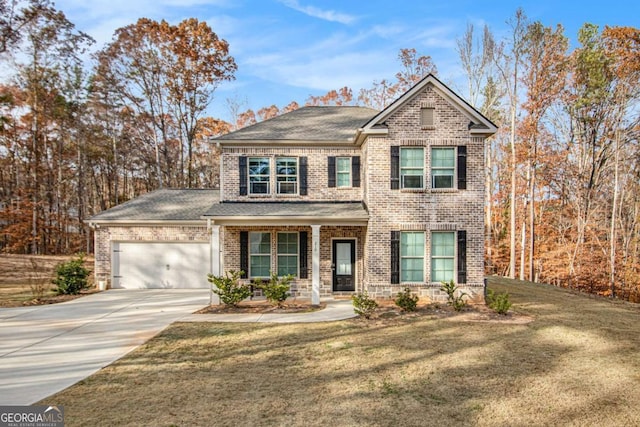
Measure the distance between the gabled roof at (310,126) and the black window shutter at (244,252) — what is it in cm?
364

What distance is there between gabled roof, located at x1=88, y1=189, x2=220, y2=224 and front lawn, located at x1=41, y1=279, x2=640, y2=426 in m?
7.36

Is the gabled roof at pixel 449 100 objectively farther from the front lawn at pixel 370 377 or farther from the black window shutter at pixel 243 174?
the front lawn at pixel 370 377

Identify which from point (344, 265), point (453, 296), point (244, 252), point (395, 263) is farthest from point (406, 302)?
point (244, 252)

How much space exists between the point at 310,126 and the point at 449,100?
5535mm

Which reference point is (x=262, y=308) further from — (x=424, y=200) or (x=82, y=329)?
(x=424, y=200)

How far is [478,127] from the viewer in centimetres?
1207

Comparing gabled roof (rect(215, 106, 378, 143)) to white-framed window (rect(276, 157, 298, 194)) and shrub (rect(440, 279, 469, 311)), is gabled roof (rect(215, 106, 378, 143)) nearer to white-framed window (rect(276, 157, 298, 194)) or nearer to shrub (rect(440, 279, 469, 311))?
white-framed window (rect(276, 157, 298, 194))

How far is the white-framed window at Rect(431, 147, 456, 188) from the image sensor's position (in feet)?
40.1

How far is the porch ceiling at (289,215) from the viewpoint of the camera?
39.2 feet

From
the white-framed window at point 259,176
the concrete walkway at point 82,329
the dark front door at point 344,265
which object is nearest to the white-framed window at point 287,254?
the dark front door at point 344,265

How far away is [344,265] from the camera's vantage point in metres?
13.6

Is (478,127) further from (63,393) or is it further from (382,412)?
(63,393)

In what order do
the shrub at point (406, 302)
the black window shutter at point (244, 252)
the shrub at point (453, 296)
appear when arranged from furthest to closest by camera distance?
the black window shutter at point (244, 252) < the shrub at point (453, 296) < the shrub at point (406, 302)

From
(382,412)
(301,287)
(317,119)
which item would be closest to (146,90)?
(317,119)
